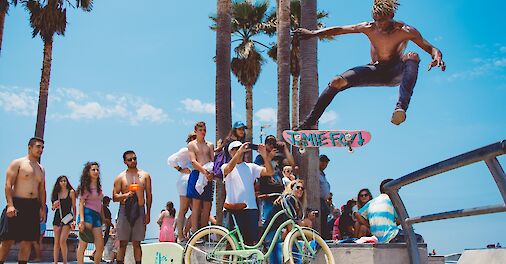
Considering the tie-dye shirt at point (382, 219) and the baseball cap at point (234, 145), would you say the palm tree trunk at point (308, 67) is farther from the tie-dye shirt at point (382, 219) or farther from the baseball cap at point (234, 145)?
the tie-dye shirt at point (382, 219)

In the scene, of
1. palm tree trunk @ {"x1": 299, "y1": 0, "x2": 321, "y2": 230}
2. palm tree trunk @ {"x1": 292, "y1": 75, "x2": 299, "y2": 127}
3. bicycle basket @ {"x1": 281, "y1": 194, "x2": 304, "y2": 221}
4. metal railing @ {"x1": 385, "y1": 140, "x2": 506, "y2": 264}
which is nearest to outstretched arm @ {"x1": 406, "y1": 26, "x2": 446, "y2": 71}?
metal railing @ {"x1": 385, "y1": 140, "x2": 506, "y2": 264}

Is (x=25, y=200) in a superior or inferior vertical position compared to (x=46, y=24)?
inferior

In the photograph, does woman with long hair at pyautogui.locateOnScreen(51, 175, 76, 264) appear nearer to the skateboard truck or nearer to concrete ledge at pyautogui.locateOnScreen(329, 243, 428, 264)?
concrete ledge at pyautogui.locateOnScreen(329, 243, 428, 264)

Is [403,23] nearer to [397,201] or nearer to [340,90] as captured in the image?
[340,90]

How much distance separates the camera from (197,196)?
8.55m

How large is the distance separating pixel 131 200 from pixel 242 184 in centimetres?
179

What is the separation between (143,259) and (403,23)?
4.74 metres

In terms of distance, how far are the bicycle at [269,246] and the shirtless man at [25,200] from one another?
2227 mm

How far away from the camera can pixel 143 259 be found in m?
7.85

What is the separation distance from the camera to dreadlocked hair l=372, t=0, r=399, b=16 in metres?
5.38

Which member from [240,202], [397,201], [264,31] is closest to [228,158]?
[240,202]

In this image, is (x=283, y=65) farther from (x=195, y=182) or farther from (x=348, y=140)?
(x=348, y=140)

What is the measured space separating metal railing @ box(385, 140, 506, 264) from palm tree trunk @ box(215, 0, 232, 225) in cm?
1024

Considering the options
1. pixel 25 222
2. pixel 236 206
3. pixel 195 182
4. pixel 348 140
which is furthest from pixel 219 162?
pixel 25 222
